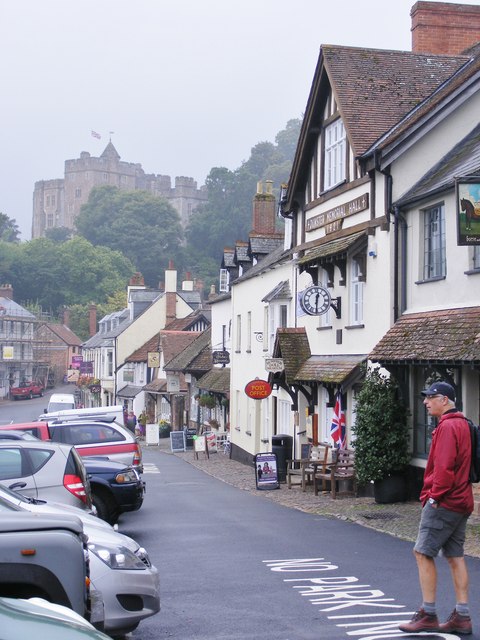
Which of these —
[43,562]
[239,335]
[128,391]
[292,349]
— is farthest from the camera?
[128,391]

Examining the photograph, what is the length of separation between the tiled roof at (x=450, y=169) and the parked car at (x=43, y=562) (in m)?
11.9

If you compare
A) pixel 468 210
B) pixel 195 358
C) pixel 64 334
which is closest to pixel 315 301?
pixel 468 210

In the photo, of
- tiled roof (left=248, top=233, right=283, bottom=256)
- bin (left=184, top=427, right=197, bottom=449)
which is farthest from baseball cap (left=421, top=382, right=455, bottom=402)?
bin (left=184, top=427, right=197, bottom=449)

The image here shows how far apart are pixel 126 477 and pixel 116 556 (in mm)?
7380

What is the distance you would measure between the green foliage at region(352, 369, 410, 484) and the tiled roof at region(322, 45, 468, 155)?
520 cm

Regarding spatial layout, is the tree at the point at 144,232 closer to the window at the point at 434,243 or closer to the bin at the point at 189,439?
the bin at the point at 189,439

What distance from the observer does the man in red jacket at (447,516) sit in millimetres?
8094

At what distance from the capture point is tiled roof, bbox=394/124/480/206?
57.3 feet

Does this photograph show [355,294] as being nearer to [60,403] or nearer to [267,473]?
[267,473]

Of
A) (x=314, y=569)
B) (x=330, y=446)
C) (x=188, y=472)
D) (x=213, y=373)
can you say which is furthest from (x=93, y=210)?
(x=314, y=569)

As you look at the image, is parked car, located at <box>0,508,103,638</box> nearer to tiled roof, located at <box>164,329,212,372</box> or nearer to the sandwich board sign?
the sandwich board sign

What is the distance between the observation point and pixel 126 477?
52.1ft

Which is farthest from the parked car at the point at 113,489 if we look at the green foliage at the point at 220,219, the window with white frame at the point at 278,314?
the green foliage at the point at 220,219

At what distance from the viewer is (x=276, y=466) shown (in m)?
24.2
